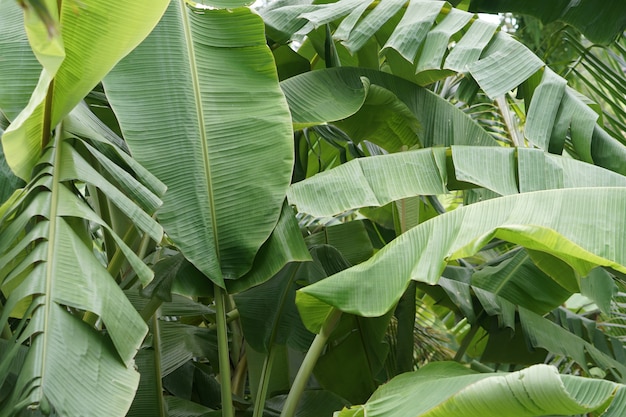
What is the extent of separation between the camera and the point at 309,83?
2.04 m

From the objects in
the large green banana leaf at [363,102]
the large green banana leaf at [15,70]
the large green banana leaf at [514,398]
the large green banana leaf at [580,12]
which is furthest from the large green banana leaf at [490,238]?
the large green banana leaf at [580,12]

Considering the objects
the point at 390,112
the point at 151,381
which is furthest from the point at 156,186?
the point at 390,112

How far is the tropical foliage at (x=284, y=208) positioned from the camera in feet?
4.07

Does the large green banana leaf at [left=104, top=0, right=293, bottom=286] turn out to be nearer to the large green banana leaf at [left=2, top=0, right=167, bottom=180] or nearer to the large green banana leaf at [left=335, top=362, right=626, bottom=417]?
the large green banana leaf at [left=2, top=0, right=167, bottom=180]

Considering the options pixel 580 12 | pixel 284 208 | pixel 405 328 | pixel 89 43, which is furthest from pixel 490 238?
pixel 580 12

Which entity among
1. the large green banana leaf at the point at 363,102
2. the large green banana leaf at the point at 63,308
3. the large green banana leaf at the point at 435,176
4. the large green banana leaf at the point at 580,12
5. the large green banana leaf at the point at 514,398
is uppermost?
the large green banana leaf at the point at 580,12

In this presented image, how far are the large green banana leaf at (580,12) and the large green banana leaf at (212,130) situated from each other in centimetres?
89

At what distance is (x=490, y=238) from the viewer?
1.29 metres

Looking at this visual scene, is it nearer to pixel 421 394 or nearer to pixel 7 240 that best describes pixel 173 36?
pixel 7 240

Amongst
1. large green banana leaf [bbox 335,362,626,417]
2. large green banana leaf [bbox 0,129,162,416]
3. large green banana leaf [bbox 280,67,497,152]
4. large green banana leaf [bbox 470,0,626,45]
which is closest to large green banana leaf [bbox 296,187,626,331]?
large green banana leaf [bbox 335,362,626,417]

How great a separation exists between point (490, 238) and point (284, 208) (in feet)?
1.94

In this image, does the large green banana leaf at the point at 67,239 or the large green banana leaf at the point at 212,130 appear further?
the large green banana leaf at the point at 212,130

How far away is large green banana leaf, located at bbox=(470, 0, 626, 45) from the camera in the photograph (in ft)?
7.41

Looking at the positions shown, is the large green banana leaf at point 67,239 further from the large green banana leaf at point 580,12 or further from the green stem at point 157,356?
the large green banana leaf at point 580,12
